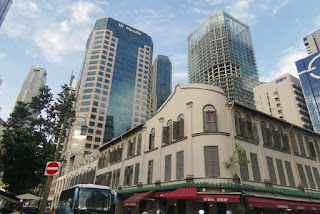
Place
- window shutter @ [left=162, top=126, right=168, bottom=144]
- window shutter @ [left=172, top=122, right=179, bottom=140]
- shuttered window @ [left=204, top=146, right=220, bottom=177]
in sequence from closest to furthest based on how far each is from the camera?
shuttered window @ [left=204, top=146, right=220, bottom=177] < window shutter @ [left=172, top=122, right=179, bottom=140] < window shutter @ [left=162, top=126, right=168, bottom=144]

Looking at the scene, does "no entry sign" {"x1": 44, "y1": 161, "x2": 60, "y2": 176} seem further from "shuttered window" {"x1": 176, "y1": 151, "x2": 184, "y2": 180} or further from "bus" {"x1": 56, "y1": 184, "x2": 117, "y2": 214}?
"shuttered window" {"x1": 176, "y1": 151, "x2": 184, "y2": 180}

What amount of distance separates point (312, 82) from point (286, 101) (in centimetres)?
1228

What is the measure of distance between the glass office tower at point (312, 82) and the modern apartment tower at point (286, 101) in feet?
12.3

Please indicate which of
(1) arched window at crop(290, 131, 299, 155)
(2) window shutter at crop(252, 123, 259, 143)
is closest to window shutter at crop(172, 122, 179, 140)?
(2) window shutter at crop(252, 123, 259, 143)

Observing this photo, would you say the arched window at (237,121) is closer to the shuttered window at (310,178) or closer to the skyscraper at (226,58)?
the shuttered window at (310,178)

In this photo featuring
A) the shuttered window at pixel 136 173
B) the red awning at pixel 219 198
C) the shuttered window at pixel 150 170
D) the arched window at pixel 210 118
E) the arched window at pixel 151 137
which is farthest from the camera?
the shuttered window at pixel 136 173

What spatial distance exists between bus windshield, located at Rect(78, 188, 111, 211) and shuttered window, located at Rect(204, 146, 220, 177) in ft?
26.8

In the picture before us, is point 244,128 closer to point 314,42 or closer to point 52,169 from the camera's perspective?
point 52,169

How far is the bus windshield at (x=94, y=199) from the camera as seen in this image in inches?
585

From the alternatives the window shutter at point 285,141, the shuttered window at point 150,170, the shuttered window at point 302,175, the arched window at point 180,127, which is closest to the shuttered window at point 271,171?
the window shutter at point 285,141

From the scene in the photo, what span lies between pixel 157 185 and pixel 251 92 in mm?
108938

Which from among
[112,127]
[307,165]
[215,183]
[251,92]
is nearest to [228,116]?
[215,183]

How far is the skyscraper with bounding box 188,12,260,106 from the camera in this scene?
117m

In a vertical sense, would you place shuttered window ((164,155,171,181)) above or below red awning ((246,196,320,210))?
above
